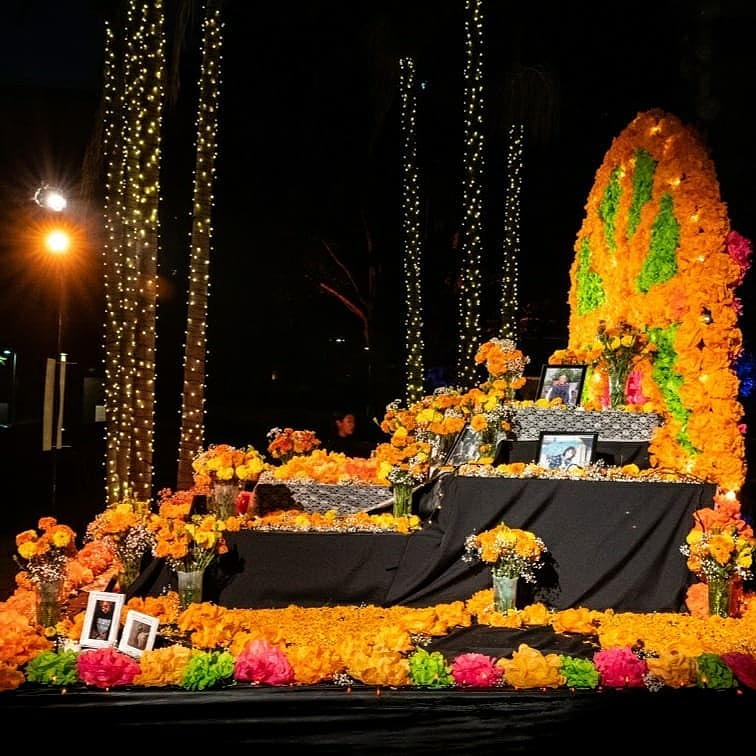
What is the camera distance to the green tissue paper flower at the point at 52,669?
4.55 meters

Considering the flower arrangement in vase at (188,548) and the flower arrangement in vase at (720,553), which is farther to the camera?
the flower arrangement in vase at (720,553)

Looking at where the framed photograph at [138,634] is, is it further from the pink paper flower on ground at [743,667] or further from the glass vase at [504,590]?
the pink paper flower on ground at [743,667]

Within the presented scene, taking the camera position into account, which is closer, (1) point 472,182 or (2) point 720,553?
(2) point 720,553

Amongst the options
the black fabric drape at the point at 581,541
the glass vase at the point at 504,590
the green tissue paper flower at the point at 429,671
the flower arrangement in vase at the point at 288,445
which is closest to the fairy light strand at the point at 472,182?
the flower arrangement in vase at the point at 288,445

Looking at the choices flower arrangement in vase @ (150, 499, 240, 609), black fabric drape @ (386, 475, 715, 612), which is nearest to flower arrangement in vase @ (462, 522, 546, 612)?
black fabric drape @ (386, 475, 715, 612)

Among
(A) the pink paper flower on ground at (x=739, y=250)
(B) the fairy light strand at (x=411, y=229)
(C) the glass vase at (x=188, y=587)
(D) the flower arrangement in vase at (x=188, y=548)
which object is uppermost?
(B) the fairy light strand at (x=411, y=229)

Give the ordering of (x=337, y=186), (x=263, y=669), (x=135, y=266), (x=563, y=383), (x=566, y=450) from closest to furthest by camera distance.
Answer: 1. (x=263, y=669)
2. (x=566, y=450)
3. (x=563, y=383)
4. (x=135, y=266)
5. (x=337, y=186)

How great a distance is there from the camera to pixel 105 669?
4527 mm

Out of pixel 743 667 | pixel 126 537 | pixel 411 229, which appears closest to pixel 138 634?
pixel 126 537

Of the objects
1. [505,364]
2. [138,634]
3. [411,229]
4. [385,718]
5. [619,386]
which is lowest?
[385,718]

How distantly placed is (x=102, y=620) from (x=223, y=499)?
1.63 meters

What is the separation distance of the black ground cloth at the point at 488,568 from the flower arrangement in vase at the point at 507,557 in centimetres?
36

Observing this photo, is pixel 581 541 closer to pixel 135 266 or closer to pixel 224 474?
pixel 224 474

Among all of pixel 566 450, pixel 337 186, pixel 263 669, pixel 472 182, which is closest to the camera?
pixel 263 669
